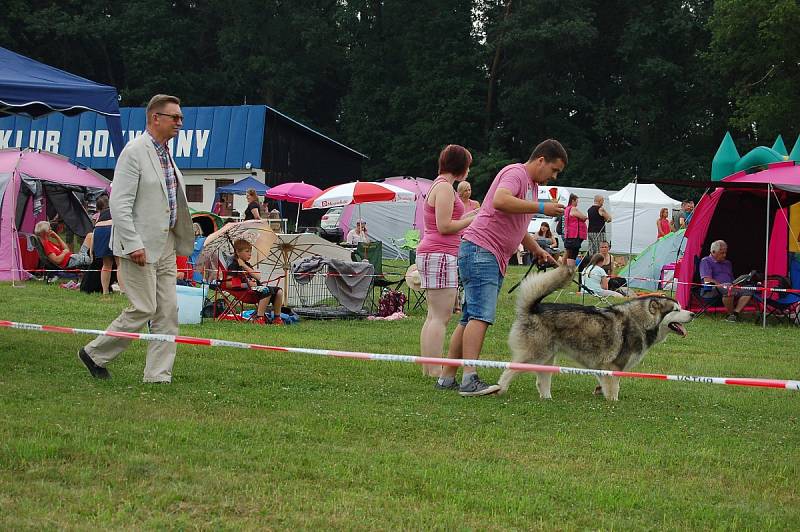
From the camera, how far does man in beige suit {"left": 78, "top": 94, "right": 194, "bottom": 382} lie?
588 centimetres

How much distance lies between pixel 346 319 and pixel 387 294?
2.45ft

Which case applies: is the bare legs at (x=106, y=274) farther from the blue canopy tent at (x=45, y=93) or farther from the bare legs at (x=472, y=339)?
the bare legs at (x=472, y=339)

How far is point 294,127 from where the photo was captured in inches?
1428

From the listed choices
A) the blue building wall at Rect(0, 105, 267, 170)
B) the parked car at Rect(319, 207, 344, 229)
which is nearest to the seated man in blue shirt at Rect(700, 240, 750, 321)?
the parked car at Rect(319, 207, 344, 229)

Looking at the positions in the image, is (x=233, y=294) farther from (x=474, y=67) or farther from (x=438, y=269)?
(x=474, y=67)

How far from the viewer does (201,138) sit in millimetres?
34719

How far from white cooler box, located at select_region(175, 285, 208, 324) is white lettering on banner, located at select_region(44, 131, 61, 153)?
93.4 feet

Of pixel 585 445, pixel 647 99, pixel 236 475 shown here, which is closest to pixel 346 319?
pixel 585 445

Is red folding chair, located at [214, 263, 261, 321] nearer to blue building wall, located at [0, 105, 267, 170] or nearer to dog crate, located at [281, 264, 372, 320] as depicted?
dog crate, located at [281, 264, 372, 320]

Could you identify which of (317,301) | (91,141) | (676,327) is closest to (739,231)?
(317,301)

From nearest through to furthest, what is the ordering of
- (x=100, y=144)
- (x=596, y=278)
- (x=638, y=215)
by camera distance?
(x=596, y=278) → (x=638, y=215) → (x=100, y=144)

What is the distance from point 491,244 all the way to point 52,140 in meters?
33.3

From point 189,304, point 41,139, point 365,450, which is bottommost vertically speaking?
point 365,450

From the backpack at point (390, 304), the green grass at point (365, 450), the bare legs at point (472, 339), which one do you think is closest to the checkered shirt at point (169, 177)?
the green grass at point (365, 450)
